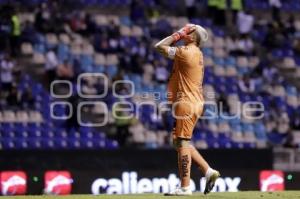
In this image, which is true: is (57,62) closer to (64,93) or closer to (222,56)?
(64,93)

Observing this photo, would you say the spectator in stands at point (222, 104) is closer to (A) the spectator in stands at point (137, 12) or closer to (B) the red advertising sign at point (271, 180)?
(A) the spectator in stands at point (137, 12)

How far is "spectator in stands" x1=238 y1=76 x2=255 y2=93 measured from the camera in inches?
925

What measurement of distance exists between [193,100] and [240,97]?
475 inches

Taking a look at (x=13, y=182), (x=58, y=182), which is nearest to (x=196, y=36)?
(x=58, y=182)

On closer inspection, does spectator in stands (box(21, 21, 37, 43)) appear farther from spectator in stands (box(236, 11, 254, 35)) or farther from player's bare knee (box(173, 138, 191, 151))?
player's bare knee (box(173, 138, 191, 151))

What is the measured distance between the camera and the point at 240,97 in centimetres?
2316

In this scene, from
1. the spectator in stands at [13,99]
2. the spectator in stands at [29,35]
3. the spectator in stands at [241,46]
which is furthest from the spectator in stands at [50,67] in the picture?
the spectator in stands at [241,46]

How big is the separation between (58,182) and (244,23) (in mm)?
9934

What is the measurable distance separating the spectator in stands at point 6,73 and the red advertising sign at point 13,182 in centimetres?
391

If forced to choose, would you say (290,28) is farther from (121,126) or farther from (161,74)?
(121,126)

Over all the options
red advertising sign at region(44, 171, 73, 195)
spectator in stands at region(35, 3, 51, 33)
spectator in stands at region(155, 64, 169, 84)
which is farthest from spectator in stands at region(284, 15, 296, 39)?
red advertising sign at region(44, 171, 73, 195)

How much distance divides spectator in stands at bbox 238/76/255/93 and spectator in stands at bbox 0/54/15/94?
6.10 meters

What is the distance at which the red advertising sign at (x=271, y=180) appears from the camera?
18359 mm

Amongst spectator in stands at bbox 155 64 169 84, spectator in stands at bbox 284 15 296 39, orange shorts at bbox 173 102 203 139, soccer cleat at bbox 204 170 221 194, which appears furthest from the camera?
spectator in stands at bbox 284 15 296 39
